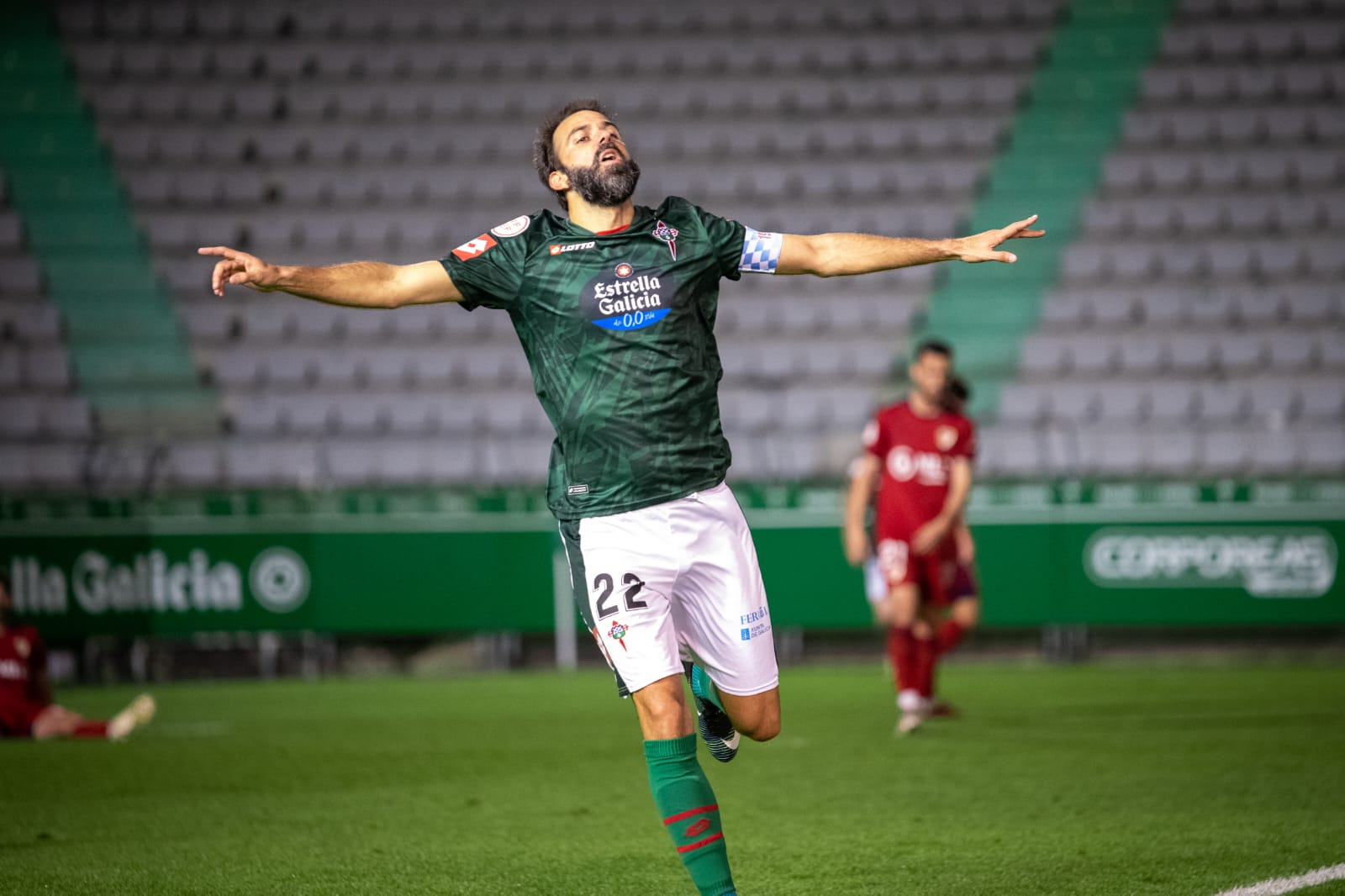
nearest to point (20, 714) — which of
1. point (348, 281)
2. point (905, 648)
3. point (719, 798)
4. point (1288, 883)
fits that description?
point (719, 798)

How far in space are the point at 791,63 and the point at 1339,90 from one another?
659cm

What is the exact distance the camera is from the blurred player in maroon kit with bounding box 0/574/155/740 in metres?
9.67

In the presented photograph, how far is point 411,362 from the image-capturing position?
18.3 metres

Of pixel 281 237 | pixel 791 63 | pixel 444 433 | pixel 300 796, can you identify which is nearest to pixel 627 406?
pixel 300 796

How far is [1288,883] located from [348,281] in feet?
10.3

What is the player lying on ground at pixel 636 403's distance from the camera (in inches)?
172

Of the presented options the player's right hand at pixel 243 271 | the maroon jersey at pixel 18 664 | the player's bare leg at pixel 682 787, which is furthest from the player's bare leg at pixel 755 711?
the maroon jersey at pixel 18 664

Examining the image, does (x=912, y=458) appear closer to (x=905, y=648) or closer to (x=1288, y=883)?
(x=905, y=648)

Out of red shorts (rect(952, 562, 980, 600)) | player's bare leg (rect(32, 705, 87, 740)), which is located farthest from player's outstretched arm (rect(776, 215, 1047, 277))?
player's bare leg (rect(32, 705, 87, 740))

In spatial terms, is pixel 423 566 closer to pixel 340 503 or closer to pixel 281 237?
pixel 340 503

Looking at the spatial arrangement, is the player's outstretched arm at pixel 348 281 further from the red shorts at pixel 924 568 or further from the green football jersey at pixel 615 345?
the red shorts at pixel 924 568

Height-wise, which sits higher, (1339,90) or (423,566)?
(1339,90)

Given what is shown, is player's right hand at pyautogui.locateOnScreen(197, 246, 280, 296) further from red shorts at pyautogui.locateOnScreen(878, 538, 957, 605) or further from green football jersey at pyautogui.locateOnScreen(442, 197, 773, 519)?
red shorts at pyautogui.locateOnScreen(878, 538, 957, 605)

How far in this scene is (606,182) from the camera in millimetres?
4504
